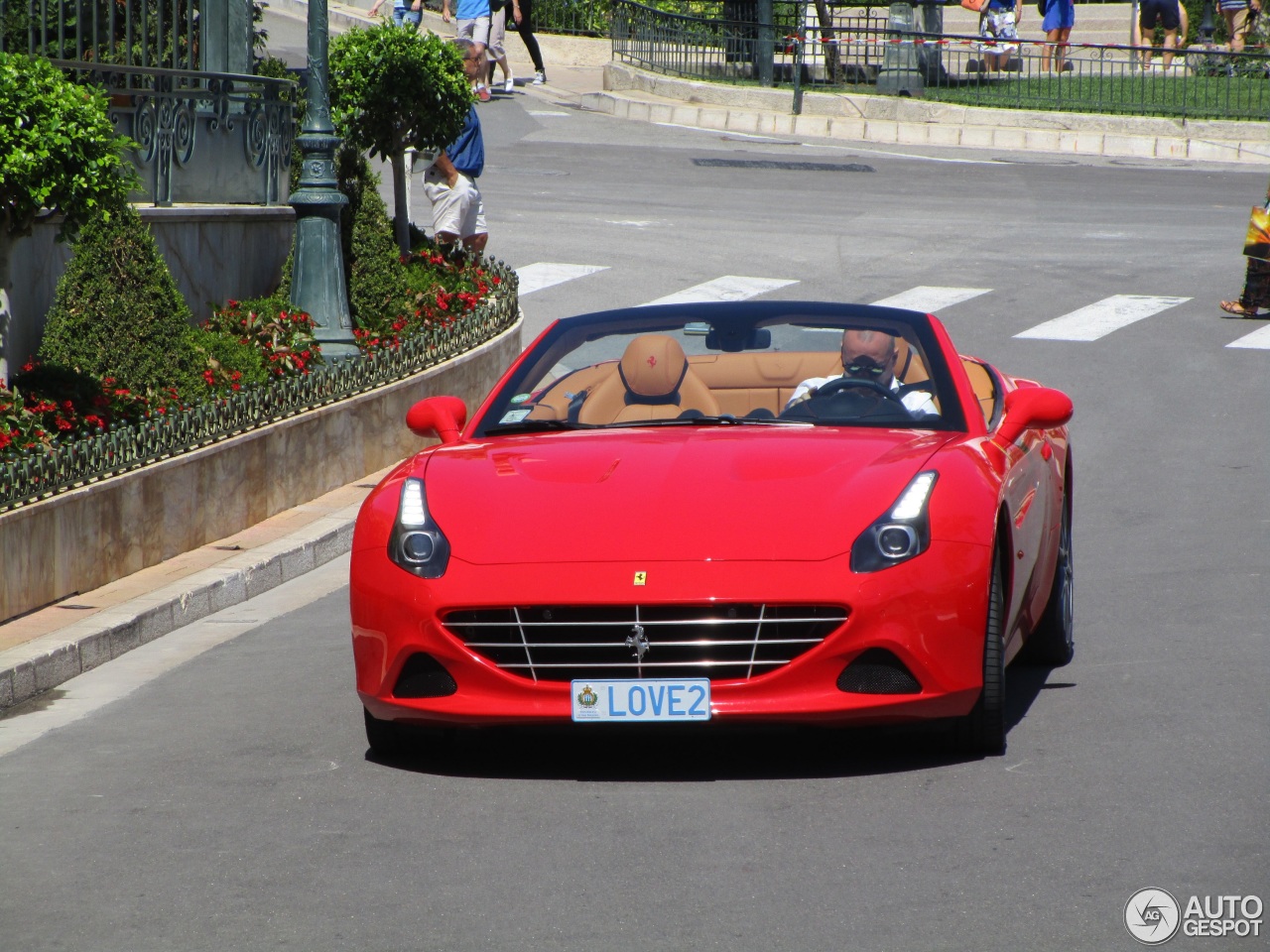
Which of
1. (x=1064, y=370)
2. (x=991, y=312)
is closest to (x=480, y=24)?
(x=991, y=312)

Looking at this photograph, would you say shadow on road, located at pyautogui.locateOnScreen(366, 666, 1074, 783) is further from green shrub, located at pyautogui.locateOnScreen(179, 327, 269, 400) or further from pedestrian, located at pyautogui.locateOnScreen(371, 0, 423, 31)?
pedestrian, located at pyautogui.locateOnScreen(371, 0, 423, 31)

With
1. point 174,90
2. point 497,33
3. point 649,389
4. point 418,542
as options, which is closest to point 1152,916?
point 418,542

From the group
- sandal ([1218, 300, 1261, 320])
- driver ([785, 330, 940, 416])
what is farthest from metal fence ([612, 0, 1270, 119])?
driver ([785, 330, 940, 416])

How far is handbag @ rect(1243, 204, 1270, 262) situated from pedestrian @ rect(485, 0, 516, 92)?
16790 mm

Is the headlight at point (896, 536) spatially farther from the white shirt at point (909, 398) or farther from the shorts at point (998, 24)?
the shorts at point (998, 24)

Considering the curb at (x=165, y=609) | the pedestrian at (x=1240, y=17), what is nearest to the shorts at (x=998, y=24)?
the pedestrian at (x=1240, y=17)

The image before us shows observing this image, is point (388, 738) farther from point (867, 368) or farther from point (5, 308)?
point (5, 308)

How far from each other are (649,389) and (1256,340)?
1110 centimetres

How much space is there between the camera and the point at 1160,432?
13422 millimetres

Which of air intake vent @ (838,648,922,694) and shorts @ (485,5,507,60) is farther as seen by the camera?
shorts @ (485,5,507,60)

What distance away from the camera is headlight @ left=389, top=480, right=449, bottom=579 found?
583 centimetres

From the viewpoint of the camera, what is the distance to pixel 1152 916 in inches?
177

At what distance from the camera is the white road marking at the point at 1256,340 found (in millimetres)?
16609

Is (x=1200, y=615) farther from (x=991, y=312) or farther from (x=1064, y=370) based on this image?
(x=991, y=312)
